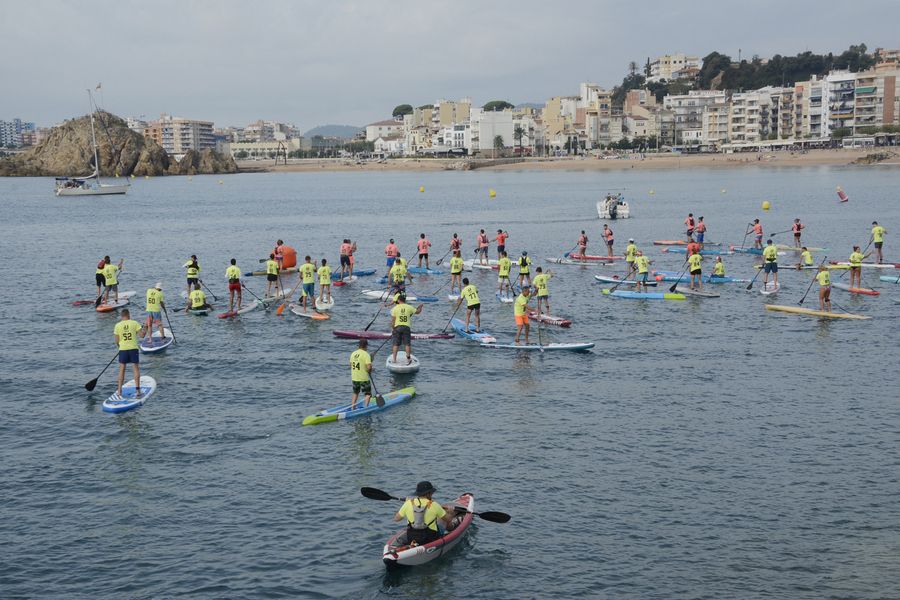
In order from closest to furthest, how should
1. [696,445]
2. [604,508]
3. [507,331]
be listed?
[604,508]
[696,445]
[507,331]

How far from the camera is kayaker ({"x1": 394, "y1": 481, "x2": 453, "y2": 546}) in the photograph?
1623cm

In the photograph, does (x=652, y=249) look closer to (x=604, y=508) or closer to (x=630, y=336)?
(x=630, y=336)

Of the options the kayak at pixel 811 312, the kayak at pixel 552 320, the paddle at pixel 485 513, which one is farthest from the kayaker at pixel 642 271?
the paddle at pixel 485 513

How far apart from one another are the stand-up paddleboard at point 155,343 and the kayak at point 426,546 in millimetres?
17394

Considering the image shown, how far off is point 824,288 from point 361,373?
69.2 ft

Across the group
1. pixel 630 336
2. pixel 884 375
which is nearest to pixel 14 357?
pixel 630 336

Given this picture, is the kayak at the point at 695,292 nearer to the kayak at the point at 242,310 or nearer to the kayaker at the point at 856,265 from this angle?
the kayaker at the point at 856,265

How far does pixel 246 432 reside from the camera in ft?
76.6

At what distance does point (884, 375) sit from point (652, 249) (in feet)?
110

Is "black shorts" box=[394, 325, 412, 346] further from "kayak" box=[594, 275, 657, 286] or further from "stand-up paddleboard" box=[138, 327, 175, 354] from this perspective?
"kayak" box=[594, 275, 657, 286]

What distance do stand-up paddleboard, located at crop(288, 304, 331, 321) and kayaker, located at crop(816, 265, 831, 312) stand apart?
20183 millimetres

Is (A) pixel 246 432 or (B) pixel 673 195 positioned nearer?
(A) pixel 246 432

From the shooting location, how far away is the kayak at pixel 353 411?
78.5 feet

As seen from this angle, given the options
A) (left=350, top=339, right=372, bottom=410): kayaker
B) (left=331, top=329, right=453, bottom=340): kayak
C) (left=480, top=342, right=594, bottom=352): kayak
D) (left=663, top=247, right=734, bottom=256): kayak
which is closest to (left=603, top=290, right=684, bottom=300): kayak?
(left=480, top=342, right=594, bottom=352): kayak
